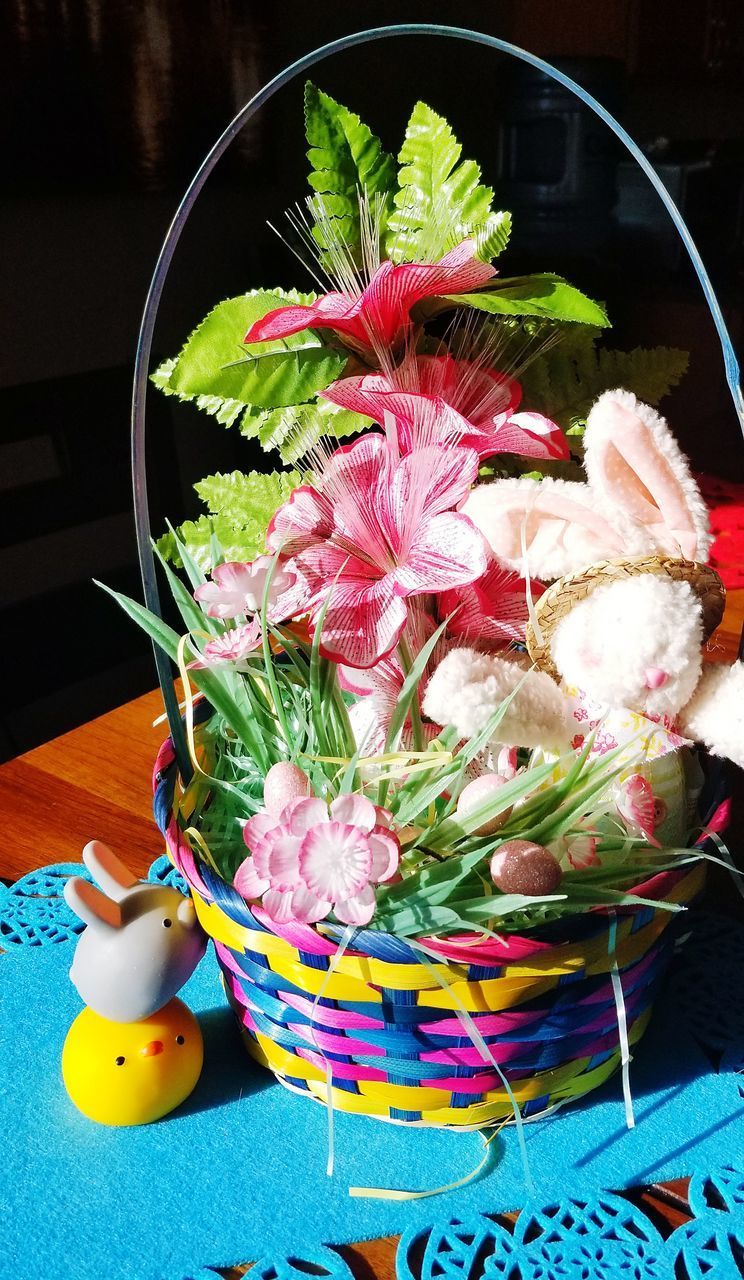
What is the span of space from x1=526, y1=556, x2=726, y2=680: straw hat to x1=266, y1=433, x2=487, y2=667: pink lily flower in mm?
34

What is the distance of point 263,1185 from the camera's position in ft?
1.36

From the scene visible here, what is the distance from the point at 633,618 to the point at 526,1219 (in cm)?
23

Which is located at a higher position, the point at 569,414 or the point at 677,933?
the point at 569,414

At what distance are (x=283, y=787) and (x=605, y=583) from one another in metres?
0.15

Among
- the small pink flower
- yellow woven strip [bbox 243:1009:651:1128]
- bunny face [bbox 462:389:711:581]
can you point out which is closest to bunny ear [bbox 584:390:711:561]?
bunny face [bbox 462:389:711:581]

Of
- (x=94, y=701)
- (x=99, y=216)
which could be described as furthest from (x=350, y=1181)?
(x=99, y=216)

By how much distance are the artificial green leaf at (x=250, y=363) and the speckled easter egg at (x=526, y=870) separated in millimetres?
255

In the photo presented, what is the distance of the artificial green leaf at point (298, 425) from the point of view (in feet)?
1.81

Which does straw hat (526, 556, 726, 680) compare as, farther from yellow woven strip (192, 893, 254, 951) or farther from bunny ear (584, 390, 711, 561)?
yellow woven strip (192, 893, 254, 951)

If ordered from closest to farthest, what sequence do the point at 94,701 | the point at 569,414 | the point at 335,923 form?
the point at 335,923
the point at 569,414
the point at 94,701

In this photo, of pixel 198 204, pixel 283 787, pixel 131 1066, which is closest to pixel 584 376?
pixel 283 787

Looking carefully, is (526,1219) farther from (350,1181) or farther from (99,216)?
(99,216)

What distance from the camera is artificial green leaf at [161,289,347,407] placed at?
1.71ft

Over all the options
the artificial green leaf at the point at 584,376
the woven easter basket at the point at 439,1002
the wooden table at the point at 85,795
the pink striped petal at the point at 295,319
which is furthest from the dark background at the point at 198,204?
the woven easter basket at the point at 439,1002
